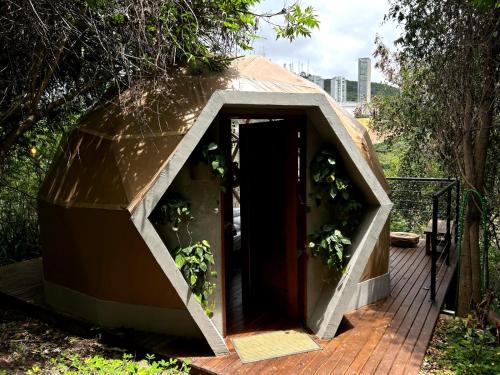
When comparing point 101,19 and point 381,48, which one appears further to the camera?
point 381,48

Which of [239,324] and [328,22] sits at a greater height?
[328,22]

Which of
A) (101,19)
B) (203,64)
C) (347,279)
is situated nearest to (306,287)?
(347,279)

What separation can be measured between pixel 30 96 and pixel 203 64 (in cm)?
191

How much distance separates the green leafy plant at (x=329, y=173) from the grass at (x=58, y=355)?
2.31 m

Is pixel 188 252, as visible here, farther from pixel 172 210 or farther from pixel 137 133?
pixel 137 133

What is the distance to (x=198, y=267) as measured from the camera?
3838 mm

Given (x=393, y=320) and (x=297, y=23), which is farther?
(x=393, y=320)

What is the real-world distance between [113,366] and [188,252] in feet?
3.79

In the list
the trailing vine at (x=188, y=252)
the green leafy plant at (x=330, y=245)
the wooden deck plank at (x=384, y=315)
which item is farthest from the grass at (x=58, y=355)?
the green leafy plant at (x=330, y=245)

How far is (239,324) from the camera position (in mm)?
4688

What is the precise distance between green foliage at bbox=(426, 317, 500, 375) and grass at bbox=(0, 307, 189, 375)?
2.57 m

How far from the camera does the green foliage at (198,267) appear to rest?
3771mm

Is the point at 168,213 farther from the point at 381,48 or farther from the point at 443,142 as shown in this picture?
the point at 381,48

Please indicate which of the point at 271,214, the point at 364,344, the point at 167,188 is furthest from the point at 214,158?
the point at 364,344
